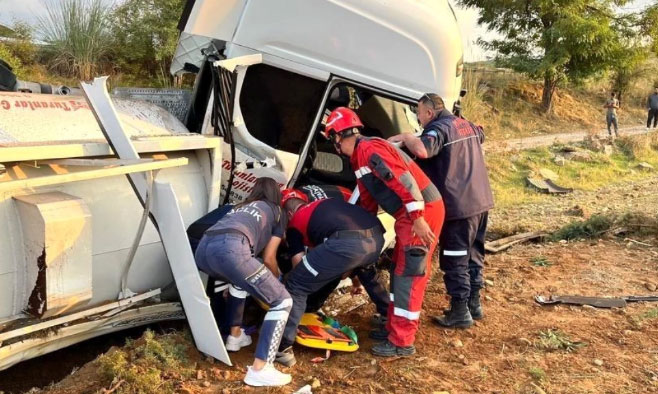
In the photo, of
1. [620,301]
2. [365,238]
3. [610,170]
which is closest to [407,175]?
[365,238]

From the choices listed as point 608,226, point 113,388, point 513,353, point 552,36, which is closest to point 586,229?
point 608,226

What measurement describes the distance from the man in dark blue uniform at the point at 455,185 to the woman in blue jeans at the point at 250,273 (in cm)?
125

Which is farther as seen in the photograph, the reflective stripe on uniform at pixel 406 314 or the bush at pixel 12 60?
the bush at pixel 12 60

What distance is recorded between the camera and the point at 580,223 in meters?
6.89

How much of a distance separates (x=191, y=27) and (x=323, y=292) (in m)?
2.05

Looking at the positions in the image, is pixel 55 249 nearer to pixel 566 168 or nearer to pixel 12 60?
pixel 12 60

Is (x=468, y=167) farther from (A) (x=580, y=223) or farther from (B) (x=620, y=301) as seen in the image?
(A) (x=580, y=223)

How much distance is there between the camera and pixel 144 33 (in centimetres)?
1214

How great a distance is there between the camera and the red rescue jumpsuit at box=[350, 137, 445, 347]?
11.9 feet

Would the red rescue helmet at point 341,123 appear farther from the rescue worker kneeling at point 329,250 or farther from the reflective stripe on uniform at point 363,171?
the rescue worker kneeling at point 329,250

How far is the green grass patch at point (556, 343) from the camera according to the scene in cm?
376

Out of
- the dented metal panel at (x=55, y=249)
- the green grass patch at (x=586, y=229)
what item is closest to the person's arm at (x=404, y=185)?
the dented metal panel at (x=55, y=249)

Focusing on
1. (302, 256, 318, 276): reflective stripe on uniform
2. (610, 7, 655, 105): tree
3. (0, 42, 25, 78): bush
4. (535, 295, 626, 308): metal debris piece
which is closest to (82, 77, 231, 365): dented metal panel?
(302, 256, 318, 276): reflective stripe on uniform

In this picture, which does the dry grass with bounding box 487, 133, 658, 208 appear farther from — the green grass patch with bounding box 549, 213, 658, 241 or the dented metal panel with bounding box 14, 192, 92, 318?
the dented metal panel with bounding box 14, 192, 92, 318
